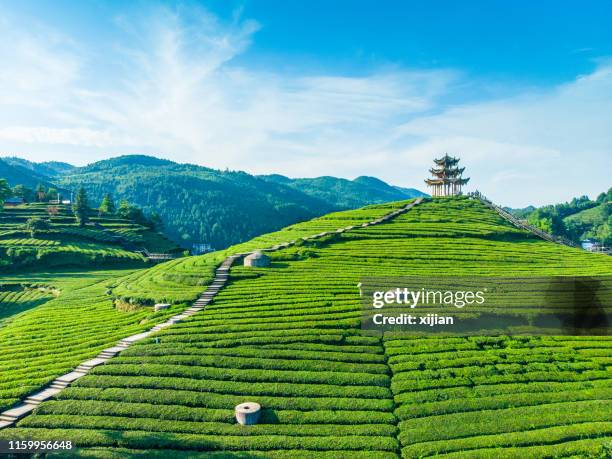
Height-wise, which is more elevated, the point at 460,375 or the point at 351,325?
the point at 351,325

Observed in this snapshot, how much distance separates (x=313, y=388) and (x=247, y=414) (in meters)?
4.54

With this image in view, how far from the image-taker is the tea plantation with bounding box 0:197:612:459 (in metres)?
18.5

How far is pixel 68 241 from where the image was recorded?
9494 centimetres

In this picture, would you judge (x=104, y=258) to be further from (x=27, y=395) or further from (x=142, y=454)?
(x=142, y=454)

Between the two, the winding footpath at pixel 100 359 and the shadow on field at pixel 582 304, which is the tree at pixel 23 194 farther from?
the shadow on field at pixel 582 304

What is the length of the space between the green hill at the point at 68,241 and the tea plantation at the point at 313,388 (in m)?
56.8

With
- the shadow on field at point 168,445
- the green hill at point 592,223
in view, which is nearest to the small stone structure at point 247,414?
the shadow on field at point 168,445

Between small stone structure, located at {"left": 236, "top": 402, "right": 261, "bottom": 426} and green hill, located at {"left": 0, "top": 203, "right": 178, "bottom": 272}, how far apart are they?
75.5 meters

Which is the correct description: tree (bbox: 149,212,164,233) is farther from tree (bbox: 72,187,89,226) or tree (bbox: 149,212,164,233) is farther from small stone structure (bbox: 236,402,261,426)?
small stone structure (bbox: 236,402,261,426)

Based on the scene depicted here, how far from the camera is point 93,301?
143 feet

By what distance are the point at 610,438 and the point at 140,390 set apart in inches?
985

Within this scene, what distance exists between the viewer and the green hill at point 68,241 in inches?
3196

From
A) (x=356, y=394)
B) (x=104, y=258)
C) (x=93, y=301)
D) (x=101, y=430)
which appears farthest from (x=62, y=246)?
(x=356, y=394)

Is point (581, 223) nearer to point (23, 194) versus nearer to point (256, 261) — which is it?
point (256, 261)
